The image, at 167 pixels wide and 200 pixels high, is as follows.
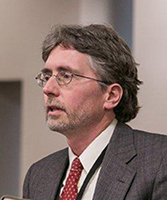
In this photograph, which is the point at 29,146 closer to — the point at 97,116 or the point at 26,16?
the point at 26,16

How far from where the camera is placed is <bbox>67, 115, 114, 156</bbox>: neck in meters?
1.30

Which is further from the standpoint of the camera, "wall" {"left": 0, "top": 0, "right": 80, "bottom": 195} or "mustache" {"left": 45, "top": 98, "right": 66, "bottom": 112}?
"wall" {"left": 0, "top": 0, "right": 80, "bottom": 195}

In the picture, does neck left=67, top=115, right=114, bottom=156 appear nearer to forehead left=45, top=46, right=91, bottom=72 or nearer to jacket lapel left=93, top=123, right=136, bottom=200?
jacket lapel left=93, top=123, right=136, bottom=200

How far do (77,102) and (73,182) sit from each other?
0.71 ft

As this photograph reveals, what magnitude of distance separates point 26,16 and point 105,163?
958 mm

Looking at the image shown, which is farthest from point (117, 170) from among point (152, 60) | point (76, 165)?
point (152, 60)

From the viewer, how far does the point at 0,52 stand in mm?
2029

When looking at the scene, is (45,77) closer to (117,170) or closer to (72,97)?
(72,97)

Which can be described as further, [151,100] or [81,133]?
[151,100]

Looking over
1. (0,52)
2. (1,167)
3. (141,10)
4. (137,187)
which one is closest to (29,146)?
(1,167)

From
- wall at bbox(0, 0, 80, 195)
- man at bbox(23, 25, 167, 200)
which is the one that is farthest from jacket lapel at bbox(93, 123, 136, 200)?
wall at bbox(0, 0, 80, 195)

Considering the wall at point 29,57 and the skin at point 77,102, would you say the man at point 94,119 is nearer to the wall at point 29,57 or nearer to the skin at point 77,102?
the skin at point 77,102

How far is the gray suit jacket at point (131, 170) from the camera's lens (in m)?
1.16

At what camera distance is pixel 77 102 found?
127 cm
